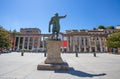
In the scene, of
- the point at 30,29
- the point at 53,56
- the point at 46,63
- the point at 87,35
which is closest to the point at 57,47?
the point at 53,56

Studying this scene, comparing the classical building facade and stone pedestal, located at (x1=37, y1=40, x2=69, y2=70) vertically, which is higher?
the classical building facade

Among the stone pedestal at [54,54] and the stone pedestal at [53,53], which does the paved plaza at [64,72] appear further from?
the stone pedestal at [53,53]

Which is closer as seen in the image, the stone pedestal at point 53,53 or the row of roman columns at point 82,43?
the stone pedestal at point 53,53

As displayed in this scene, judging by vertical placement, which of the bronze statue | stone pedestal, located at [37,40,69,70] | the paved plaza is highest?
the bronze statue

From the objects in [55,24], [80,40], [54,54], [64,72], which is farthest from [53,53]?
[80,40]

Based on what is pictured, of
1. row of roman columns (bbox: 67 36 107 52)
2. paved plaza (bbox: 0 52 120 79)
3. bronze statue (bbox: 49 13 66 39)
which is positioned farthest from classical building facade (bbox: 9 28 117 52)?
bronze statue (bbox: 49 13 66 39)

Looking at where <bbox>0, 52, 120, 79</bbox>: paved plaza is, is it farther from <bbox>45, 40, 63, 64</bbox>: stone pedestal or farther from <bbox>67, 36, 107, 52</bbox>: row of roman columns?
<bbox>67, 36, 107, 52</bbox>: row of roman columns

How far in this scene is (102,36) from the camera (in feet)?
269

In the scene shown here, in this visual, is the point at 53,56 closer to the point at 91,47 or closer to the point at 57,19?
the point at 57,19

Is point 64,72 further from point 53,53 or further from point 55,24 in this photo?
point 55,24

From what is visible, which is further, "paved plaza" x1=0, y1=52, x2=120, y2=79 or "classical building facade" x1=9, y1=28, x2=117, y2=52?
"classical building facade" x1=9, y1=28, x2=117, y2=52

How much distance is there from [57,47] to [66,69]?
2.00 m

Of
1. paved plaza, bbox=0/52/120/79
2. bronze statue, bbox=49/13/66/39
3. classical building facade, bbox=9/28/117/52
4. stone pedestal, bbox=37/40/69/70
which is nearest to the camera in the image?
paved plaza, bbox=0/52/120/79

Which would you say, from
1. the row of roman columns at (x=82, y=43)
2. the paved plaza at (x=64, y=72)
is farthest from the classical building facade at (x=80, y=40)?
the paved plaza at (x=64, y=72)
